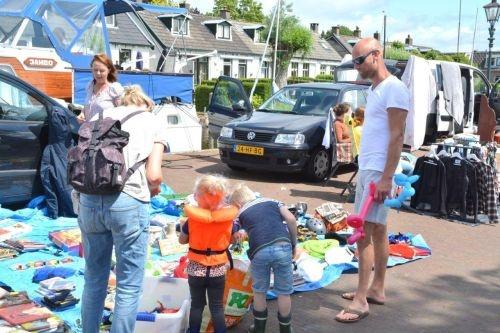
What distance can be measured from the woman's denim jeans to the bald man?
1778 millimetres

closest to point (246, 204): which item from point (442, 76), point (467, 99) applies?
point (442, 76)

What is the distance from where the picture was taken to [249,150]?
988cm

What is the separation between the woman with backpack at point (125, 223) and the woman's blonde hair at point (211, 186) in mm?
349

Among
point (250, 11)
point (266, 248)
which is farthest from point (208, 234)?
point (250, 11)

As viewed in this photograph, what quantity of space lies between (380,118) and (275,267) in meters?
1.37

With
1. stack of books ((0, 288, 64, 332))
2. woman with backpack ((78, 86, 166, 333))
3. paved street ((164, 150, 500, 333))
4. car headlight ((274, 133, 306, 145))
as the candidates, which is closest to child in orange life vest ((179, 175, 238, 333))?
woman with backpack ((78, 86, 166, 333))

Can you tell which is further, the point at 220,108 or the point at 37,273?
the point at 220,108

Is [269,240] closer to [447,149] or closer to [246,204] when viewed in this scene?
[246,204]

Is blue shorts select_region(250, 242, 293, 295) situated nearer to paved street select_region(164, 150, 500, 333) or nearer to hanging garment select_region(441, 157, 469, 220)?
paved street select_region(164, 150, 500, 333)

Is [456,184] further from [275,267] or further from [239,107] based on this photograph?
[239,107]

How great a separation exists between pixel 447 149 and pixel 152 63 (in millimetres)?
25046

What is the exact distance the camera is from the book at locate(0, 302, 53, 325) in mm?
3668

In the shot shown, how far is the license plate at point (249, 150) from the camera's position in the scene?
32.0ft

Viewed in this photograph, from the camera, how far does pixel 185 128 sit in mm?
12680
